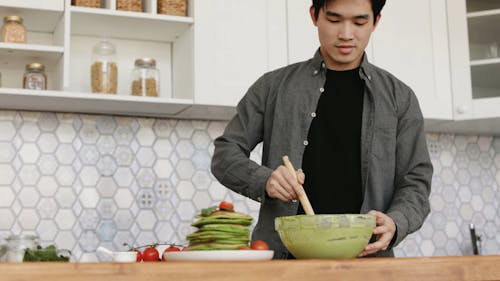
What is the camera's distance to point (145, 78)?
8.45 ft

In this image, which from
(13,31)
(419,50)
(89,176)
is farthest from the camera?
(419,50)

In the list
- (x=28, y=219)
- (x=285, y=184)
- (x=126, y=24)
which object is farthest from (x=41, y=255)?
(x=285, y=184)

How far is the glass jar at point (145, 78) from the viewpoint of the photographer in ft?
8.37

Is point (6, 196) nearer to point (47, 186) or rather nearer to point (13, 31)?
point (47, 186)

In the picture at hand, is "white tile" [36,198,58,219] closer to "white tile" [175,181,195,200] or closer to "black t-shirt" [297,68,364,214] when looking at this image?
"white tile" [175,181,195,200]

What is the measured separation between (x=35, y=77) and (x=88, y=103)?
0.20 meters

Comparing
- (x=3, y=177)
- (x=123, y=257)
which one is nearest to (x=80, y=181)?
(x=3, y=177)

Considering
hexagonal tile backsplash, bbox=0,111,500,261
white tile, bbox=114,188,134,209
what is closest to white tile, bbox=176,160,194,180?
hexagonal tile backsplash, bbox=0,111,500,261

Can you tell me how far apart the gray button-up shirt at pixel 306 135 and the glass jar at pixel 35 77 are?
98 cm

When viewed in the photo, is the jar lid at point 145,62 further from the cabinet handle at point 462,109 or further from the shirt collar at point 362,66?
the cabinet handle at point 462,109

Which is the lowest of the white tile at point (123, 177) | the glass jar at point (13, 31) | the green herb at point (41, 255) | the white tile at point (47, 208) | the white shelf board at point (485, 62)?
the green herb at point (41, 255)

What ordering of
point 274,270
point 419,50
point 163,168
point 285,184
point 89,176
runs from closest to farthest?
point 274,270
point 285,184
point 89,176
point 163,168
point 419,50

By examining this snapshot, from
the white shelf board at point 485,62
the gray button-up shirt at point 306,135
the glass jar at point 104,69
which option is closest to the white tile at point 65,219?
the glass jar at point 104,69

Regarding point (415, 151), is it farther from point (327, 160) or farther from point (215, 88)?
point (215, 88)
